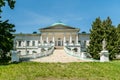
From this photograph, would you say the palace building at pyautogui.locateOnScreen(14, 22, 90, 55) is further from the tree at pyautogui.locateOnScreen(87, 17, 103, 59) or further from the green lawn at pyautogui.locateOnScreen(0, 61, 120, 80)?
the green lawn at pyautogui.locateOnScreen(0, 61, 120, 80)

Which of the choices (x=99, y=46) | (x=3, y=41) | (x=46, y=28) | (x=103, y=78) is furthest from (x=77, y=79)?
(x=46, y=28)

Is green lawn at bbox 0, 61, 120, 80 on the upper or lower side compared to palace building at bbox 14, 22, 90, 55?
lower

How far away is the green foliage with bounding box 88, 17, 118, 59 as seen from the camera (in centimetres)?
5278

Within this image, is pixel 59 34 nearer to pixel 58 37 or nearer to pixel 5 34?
pixel 58 37

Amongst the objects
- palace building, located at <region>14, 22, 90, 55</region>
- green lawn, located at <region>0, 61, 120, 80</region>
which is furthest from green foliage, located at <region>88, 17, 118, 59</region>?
green lawn, located at <region>0, 61, 120, 80</region>

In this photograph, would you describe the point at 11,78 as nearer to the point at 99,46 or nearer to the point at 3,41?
the point at 3,41

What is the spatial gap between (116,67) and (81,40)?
5624 cm

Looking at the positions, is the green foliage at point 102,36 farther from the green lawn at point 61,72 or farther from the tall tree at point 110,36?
the green lawn at point 61,72

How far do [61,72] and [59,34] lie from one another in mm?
57748

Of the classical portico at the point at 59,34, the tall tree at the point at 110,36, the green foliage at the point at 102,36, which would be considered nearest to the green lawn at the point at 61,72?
the tall tree at the point at 110,36

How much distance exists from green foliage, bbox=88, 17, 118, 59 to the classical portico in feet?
70.5

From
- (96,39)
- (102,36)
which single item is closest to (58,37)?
(96,39)

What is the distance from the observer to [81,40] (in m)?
80.6

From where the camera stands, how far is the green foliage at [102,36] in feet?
173
